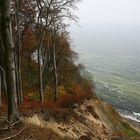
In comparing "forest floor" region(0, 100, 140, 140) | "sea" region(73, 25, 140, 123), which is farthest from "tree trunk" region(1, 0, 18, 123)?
"sea" region(73, 25, 140, 123)

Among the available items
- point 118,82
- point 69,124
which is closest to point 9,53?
point 69,124

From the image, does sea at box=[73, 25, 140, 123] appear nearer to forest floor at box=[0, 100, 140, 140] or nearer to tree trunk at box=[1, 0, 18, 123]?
forest floor at box=[0, 100, 140, 140]

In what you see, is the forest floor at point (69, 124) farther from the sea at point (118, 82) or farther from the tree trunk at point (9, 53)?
the sea at point (118, 82)

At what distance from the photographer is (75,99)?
3103 cm

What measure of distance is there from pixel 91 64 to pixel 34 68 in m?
106

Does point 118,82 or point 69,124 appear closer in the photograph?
point 69,124

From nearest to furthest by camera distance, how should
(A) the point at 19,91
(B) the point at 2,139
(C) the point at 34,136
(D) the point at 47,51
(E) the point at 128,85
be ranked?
(B) the point at 2,139, (C) the point at 34,136, (A) the point at 19,91, (D) the point at 47,51, (E) the point at 128,85

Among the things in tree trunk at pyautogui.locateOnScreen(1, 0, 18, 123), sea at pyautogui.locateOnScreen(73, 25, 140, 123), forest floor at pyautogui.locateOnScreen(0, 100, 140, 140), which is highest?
tree trunk at pyautogui.locateOnScreen(1, 0, 18, 123)

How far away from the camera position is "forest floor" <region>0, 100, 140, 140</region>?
15.0 meters

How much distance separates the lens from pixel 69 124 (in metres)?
25.4

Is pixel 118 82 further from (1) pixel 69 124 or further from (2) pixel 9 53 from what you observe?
(2) pixel 9 53

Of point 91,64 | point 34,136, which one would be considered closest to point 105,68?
point 91,64

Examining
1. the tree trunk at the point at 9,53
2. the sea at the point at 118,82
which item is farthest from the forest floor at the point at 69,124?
the sea at the point at 118,82

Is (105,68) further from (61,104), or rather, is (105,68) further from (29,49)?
(61,104)
